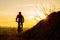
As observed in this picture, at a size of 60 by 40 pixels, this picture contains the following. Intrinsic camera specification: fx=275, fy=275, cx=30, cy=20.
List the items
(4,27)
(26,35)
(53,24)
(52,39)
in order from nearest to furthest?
(52,39) → (53,24) → (26,35) → (4,27)

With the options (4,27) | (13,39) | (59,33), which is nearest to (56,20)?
(59,33)

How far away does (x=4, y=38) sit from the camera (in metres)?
22.0

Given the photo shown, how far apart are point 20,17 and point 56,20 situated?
297cm

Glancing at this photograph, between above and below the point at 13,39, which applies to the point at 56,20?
above

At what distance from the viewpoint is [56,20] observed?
2142 cm

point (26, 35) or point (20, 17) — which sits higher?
point (20, 17)

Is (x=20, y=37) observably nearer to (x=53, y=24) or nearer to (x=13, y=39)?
(x=13, y=39)

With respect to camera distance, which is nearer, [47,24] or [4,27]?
[47,24]

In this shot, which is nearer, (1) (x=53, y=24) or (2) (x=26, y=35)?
(1) (x=53, y=24)

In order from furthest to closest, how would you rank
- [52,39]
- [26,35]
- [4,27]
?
[4,27] → [26,35] → [52,39]

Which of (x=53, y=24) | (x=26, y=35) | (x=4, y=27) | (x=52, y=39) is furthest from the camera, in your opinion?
(x=4, y=27)

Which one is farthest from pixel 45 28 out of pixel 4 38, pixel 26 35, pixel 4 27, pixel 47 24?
pixel 4 27

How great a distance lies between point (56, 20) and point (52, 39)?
2.49m

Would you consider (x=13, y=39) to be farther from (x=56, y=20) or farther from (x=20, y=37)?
(x=56, y=20)
